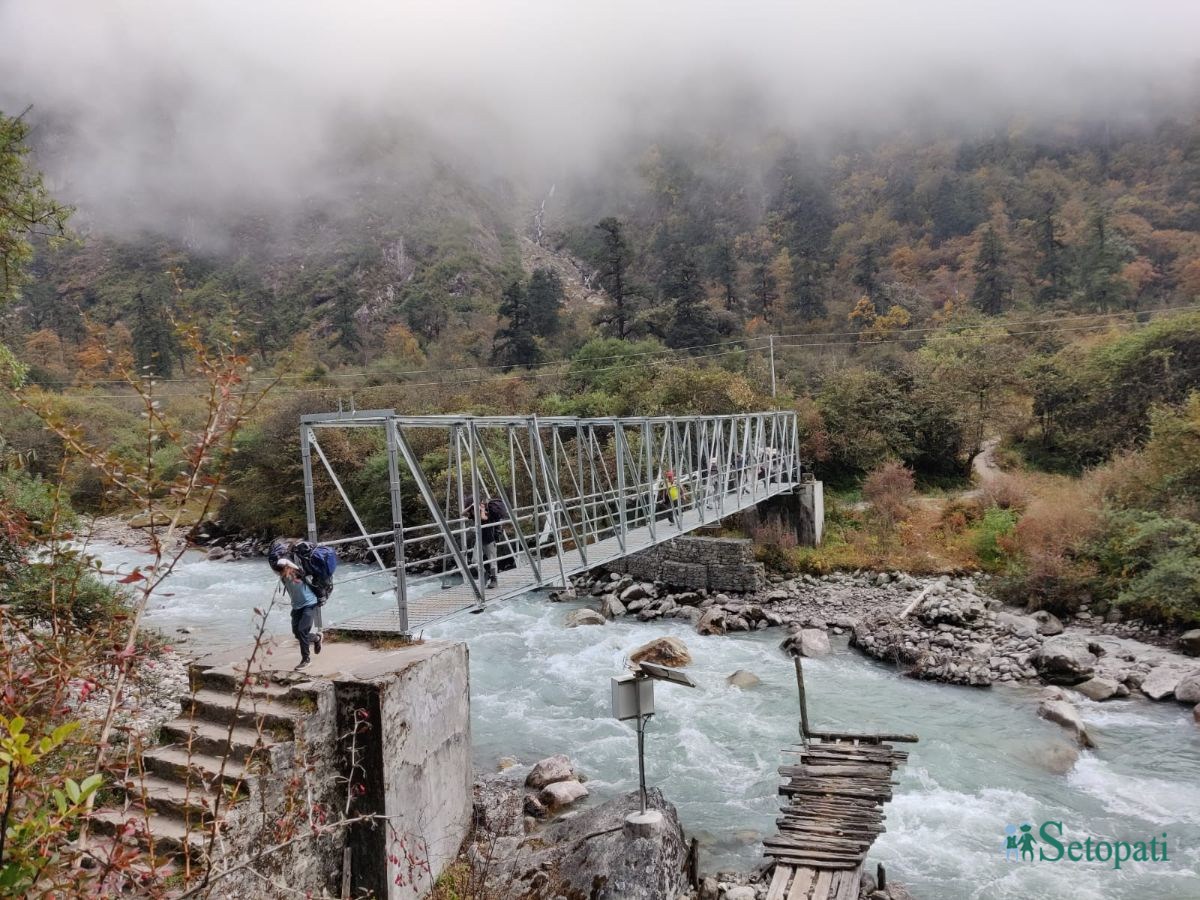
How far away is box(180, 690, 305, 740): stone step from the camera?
19.1ft

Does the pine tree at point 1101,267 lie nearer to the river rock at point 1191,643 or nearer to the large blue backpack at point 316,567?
the river rock at point 1191,643

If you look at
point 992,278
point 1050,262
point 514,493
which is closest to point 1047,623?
point 514,493

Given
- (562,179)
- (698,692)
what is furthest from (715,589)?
(562,179)

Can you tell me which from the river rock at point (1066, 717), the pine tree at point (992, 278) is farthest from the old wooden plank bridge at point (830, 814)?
the pine tree at point (992, 278)

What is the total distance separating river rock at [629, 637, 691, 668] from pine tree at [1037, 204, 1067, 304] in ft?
133

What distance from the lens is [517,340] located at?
47.5 m

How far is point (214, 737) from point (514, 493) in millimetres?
5426

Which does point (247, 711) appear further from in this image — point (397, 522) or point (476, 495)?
point (476, 495)

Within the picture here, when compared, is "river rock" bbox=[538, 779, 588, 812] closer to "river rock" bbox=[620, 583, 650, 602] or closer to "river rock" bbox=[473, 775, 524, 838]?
"river rock" bbox=[473, 775, 524, 838]

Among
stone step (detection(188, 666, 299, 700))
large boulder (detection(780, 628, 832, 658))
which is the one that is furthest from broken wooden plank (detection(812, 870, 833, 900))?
large boulder (detection(780, 628, 832, 658))

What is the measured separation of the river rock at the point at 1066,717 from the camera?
1105 cm

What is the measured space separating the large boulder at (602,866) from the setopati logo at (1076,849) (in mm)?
4020

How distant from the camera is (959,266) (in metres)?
55.3

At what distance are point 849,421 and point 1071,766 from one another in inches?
706
